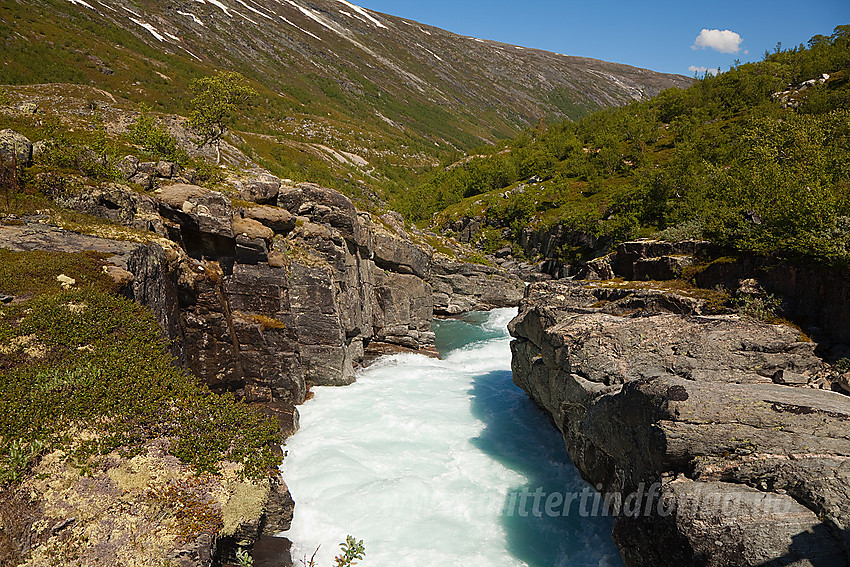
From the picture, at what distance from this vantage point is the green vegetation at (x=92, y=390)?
22.0ft

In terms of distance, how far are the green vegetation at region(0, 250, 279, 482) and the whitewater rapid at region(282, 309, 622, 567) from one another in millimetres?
6198

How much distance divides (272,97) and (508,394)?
121 m

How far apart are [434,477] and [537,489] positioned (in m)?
3.86

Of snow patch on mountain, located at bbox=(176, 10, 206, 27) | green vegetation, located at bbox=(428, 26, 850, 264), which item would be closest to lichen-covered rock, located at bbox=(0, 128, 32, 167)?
green vegetation, located at bbox=(428, 26, 850, 264)

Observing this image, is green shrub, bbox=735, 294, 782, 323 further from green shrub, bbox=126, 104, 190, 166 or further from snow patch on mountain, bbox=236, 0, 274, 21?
snow patch on mountain, bbox=236, 0, 274, 21

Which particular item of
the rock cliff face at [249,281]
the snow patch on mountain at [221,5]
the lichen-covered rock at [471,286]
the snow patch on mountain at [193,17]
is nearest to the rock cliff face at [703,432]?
the rock cliff face at [249,281]

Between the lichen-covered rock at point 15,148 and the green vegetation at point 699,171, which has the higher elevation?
the green vegetation at point 699,171

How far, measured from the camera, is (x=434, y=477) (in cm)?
1580

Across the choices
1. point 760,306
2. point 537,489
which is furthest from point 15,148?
point 760,306

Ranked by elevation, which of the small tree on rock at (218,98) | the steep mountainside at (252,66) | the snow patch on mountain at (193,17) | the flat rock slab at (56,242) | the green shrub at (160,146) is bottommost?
the flat rock slab at (56,242)

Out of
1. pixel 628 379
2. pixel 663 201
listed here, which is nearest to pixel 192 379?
pixel 628 379

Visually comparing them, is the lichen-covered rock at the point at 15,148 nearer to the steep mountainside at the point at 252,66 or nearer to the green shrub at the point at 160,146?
the green shrub at the point at 160,146

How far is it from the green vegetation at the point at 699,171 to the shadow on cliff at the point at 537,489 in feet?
35.2

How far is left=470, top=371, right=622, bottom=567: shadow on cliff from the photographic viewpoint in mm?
12453
